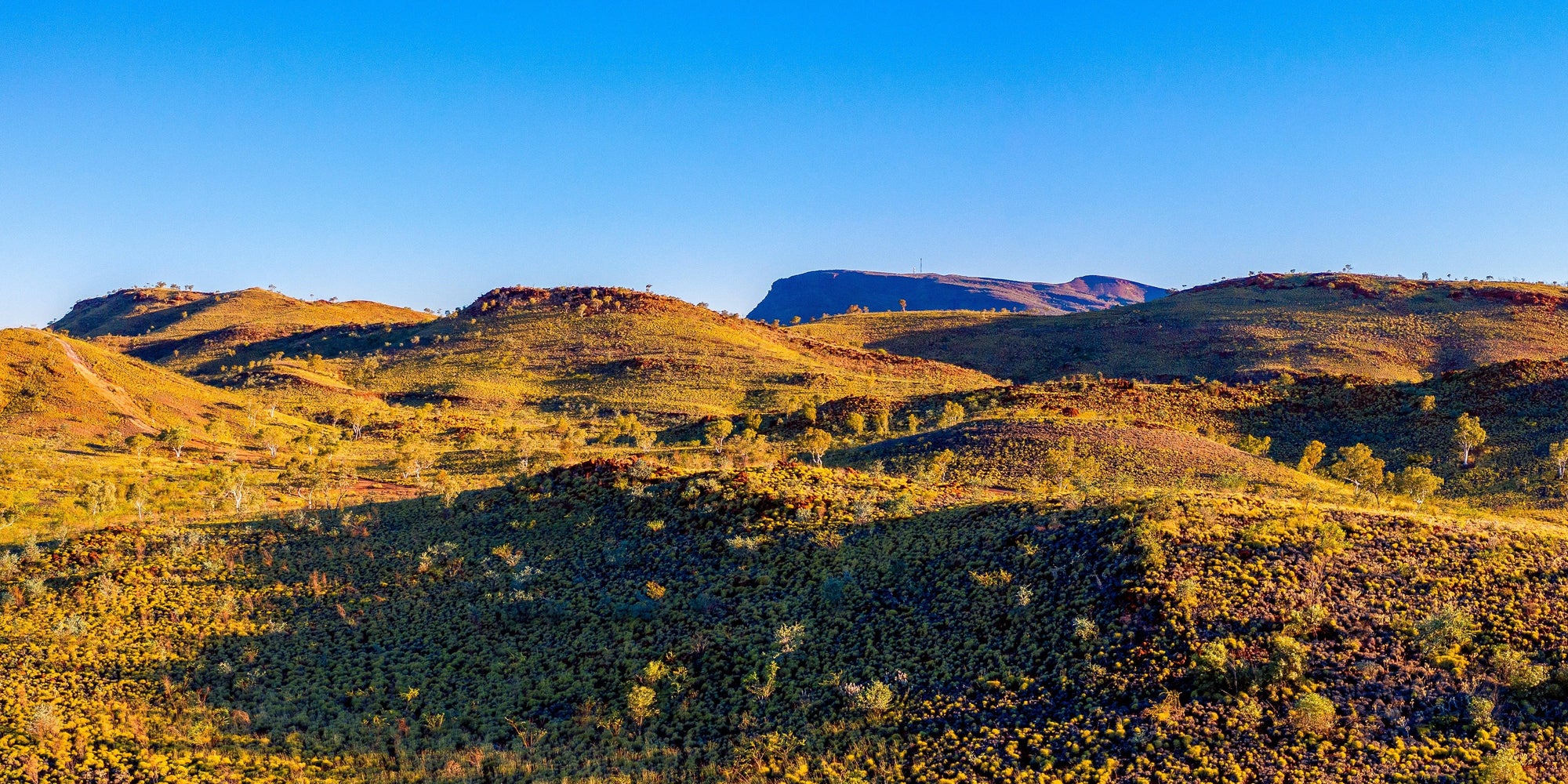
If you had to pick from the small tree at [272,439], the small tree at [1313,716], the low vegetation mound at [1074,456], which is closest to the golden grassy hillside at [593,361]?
the small tree at [272,439]

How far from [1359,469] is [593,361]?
77.3 metres

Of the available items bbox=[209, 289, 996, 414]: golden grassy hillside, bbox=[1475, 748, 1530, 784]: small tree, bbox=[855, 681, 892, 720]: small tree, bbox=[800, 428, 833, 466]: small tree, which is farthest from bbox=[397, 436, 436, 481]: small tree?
bbox=[1475, 748, 1530, 784]: small tree

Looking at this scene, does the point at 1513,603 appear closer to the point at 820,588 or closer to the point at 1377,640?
the point at 1377,640

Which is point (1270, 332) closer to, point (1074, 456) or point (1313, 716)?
point (1074, 456)

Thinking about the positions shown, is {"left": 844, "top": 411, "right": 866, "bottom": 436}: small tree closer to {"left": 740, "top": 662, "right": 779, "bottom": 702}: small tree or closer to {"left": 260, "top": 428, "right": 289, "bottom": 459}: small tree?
{"left": 260, "top": 428, "right": 289, "bottom": 459}: small tree

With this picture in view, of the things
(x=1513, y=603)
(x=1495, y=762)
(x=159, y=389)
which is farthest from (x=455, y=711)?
(x=159, y=389)

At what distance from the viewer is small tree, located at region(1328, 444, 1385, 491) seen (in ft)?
129

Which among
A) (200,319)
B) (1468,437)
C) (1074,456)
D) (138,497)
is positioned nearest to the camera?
(138,497)

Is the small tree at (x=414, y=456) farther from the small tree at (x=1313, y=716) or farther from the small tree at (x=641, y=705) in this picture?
the small tree at (x=1313, y=716)

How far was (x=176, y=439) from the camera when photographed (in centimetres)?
4925

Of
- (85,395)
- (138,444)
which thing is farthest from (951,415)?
(85,395)

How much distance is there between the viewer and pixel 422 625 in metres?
22.4

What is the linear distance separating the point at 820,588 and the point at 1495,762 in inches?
534

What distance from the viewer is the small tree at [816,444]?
49.2m
